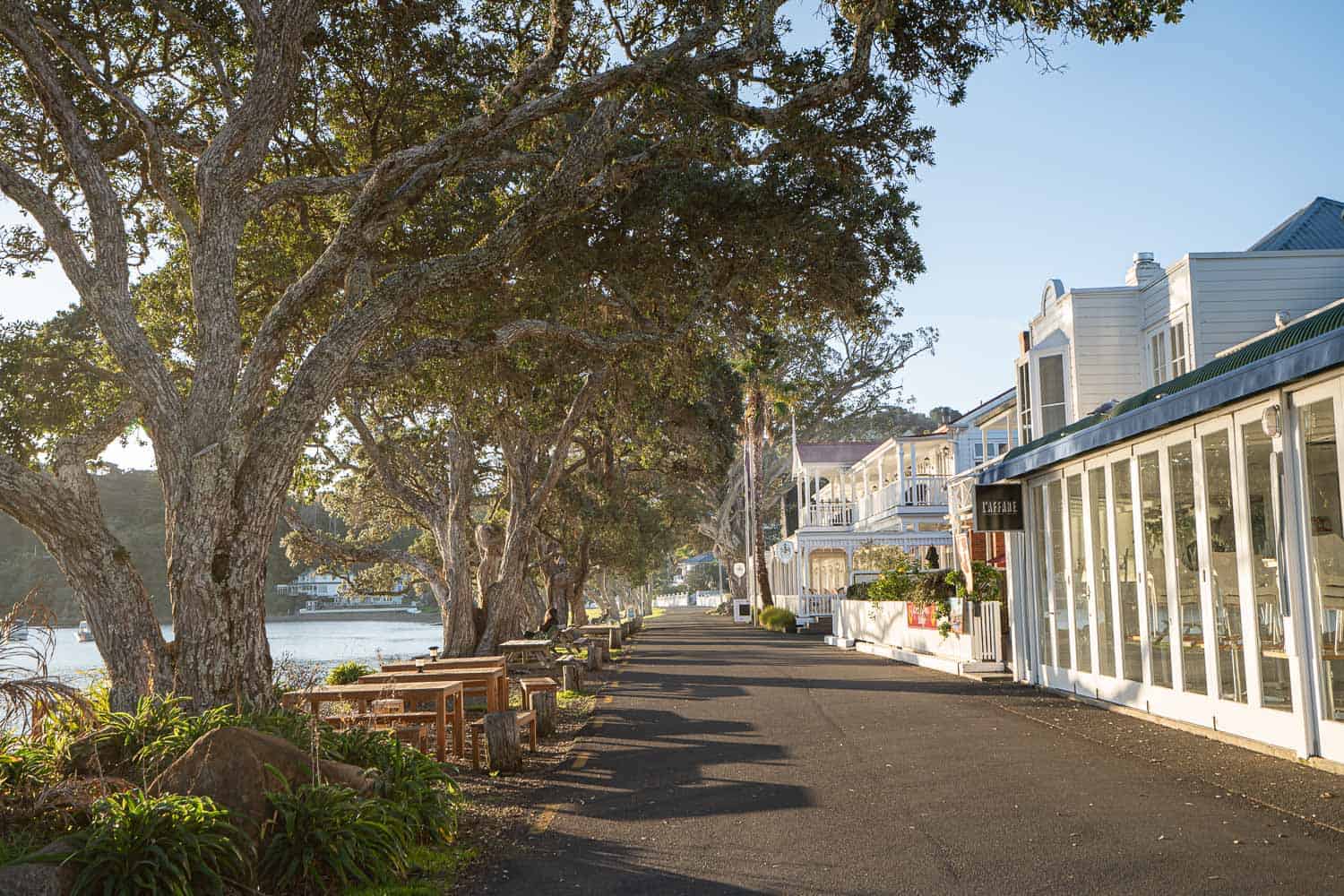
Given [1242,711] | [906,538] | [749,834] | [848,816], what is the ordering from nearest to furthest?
[749,834]
[848,816]
[1242,711]
[906,538]

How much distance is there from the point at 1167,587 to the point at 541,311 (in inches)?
402

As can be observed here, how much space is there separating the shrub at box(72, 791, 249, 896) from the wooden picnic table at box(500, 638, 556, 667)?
45.6 feet

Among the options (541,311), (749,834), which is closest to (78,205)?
(541,311)

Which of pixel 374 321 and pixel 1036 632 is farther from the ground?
pixel 374 321

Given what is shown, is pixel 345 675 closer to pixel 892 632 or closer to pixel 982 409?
pixel 892 632

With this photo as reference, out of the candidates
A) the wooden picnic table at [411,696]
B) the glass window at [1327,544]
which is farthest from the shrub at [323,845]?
the glass window at [1327,544]

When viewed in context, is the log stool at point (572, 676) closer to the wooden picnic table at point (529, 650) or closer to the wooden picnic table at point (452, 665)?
the wooden picnic table at point (529, 650)

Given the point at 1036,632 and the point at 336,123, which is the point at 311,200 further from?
the point at 1036,632

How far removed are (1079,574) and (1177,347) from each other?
22.2 ft

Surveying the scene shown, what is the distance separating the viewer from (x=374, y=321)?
11195 millimetres

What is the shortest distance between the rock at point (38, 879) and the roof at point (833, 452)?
4495cm

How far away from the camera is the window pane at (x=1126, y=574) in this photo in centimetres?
1252

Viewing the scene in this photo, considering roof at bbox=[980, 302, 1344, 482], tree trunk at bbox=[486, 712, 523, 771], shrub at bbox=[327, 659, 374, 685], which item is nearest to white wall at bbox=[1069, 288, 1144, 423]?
roof at bbox=[980, 302, 1344, 482]

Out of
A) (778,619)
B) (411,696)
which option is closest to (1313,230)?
(411,696)
